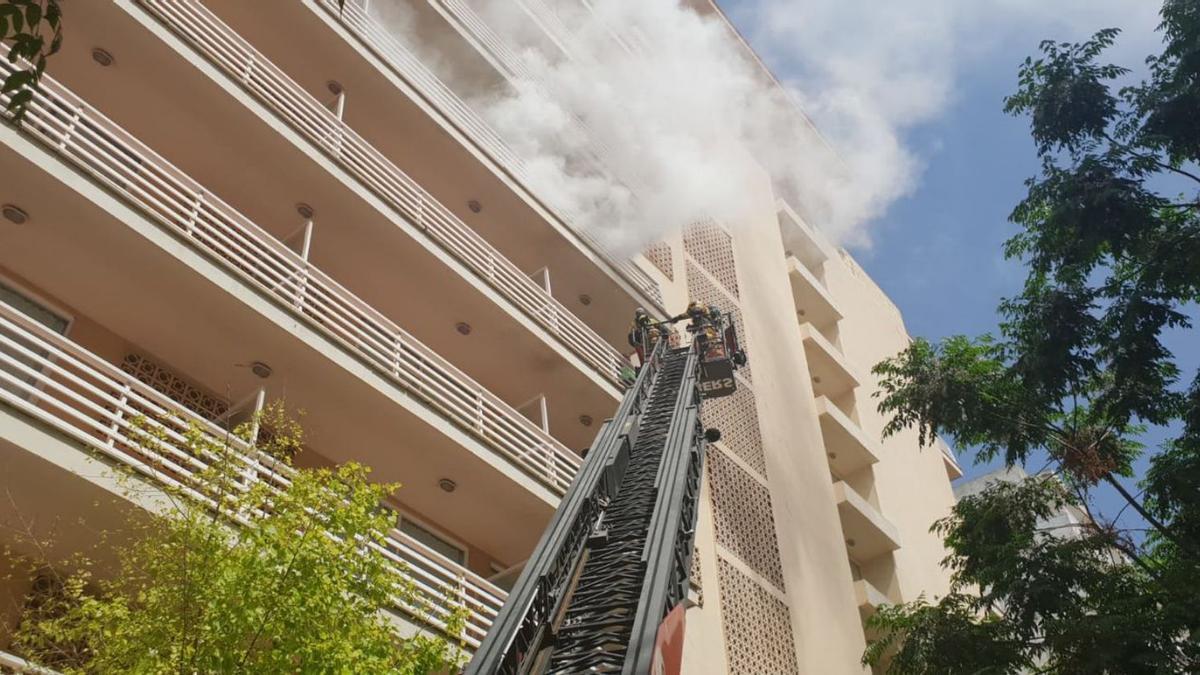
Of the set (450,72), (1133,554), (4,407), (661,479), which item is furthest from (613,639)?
(450,72)

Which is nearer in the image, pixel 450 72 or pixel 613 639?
pixel 613 639

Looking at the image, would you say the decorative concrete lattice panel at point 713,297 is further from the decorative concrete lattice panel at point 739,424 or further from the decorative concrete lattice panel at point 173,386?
the decorative concrete lattice panel at point 173,386

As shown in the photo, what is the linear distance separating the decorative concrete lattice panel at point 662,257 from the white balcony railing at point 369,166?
3.89 meters

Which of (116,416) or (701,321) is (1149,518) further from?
(116,416)

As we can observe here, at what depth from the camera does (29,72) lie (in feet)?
13.3

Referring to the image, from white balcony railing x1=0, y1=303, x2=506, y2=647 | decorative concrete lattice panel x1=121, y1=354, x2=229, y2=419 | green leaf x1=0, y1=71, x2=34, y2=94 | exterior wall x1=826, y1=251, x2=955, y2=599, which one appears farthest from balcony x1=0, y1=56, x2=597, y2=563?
exterior wall x1=826, y1=251, x2=955, y2=599

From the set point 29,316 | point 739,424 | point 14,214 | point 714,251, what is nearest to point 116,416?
point 29,316

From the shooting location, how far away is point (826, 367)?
29.0 meters

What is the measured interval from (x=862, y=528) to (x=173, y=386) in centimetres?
1734

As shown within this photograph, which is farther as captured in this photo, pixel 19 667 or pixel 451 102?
pixel 451 102

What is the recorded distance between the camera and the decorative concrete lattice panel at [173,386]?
472 inches

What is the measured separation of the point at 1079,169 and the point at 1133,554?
505 centimetres

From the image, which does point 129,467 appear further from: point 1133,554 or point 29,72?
point 1133,554

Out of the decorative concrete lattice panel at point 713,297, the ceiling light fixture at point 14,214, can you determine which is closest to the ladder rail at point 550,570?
the ceiling light fixture at point 14,214
